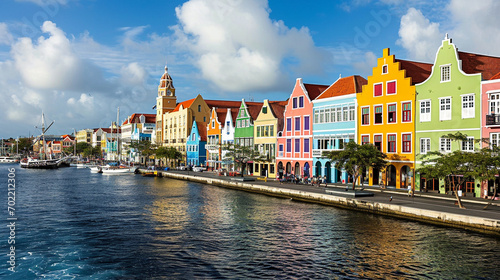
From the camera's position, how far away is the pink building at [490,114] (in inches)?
1612

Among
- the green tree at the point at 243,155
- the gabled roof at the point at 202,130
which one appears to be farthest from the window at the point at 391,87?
the gabled roof at the point at 202,130

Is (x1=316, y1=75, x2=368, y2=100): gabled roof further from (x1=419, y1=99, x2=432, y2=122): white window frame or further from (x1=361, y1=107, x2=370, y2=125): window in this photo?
(x1=419, y1=99, x2=432, y2=122): white window frame

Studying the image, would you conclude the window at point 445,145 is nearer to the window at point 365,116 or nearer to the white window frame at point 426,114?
the white window frame at point 426,114

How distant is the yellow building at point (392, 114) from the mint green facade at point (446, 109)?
1325 mm

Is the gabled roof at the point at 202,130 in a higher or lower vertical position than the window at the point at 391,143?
higher

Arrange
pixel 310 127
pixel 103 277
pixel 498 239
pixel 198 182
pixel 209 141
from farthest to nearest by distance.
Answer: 1. pixel 209 141
2. pixel 198 182
3. pixel 310 127
4. pixel 498 239
5. pixel 103 277

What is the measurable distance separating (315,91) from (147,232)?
44620 mm

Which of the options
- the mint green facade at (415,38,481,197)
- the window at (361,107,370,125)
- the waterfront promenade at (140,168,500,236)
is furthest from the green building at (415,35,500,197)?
the window at (361,107,370,125)

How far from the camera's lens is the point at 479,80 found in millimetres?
42781

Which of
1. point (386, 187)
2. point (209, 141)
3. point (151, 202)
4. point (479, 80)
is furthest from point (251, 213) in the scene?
point (209, 141)

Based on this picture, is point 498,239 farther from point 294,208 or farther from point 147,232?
point 147,232

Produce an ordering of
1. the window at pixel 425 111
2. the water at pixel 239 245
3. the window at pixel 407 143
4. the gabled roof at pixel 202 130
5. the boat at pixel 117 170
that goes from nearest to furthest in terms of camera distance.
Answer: the water at pixel 239 245, the window at pixel 425 111, the window at pixel 407 143, the boat at pixel 117 170, the gabled roof at pixel 202 130

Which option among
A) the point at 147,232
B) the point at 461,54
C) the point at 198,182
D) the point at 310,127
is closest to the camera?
the point at 147,232

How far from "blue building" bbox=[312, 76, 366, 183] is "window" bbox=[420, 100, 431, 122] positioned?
35.2ft
